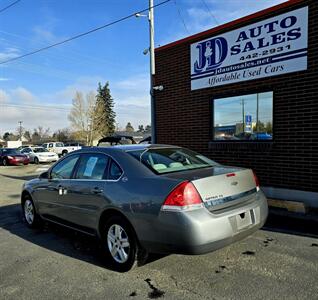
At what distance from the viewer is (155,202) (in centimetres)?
411

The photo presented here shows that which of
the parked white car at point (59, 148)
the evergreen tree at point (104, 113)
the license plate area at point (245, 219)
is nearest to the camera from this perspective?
the license plate area at point (245, 219)

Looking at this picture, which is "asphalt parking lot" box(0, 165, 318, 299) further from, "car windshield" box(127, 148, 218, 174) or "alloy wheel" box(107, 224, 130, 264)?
"car windshield" box(127, 148, 218, 174)

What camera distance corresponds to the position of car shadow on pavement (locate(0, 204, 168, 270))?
504 cm

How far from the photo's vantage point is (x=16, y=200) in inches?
411

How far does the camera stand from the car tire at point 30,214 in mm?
6754

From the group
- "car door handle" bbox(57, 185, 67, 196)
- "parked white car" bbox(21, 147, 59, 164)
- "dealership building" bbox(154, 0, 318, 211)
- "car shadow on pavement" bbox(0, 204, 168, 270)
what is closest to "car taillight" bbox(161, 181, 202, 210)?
"car shadow on pavement" bbox(0, 204, 168, 270)

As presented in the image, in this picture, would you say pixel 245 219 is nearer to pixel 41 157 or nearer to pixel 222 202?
pixel 222 202

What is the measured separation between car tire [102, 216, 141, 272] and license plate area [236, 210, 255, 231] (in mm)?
1229

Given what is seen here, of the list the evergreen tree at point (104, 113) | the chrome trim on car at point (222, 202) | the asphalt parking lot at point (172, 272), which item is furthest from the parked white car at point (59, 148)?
the chrome trim on car at point (222, 202)

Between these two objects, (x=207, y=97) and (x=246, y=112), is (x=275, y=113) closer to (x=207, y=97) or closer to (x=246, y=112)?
(x=246, y=112)

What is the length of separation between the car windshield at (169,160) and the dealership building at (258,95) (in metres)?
3.34

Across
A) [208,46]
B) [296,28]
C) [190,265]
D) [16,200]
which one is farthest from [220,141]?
[16,200]

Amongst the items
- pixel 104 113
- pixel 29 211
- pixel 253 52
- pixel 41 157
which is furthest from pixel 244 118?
pixel 104 113

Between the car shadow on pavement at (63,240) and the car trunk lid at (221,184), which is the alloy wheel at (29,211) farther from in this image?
the car trunk lid at (221,184)
